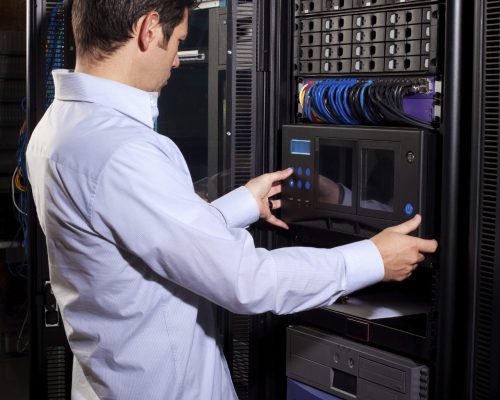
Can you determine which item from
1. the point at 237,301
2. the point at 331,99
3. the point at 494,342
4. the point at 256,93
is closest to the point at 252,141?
the point at 256,93

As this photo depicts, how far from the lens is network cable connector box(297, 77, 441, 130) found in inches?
58.8

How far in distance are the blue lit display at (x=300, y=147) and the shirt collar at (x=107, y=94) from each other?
0.42m

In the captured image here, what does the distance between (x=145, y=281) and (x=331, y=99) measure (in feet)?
1.98

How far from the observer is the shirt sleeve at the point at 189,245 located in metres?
1.26

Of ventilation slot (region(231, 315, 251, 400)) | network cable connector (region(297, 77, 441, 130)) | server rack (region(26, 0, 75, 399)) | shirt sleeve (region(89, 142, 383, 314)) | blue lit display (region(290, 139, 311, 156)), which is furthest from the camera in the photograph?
server rack (region(26, 0, 75, 399))

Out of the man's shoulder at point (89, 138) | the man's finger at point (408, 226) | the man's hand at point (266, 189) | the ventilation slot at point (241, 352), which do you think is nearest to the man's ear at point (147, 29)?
the man's shoulder at point (89, 138)

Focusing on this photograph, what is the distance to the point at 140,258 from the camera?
1.35m

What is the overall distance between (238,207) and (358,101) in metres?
0.37

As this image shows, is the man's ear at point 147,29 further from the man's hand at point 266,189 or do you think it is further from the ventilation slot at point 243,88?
the man's hand at point 266,189

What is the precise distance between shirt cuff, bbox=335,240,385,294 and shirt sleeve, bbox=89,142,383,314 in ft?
0.08

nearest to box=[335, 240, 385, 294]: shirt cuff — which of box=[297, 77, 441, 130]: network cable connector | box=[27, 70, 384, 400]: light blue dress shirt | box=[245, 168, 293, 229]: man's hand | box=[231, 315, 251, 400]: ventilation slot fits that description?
box=[27, 70, 384, 400]: light blue dress shirt

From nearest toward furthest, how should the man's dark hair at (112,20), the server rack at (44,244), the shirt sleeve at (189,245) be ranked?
the shirt sleeve at (189,245), the man's dark hair at (112,20), the server rack at (44,244)

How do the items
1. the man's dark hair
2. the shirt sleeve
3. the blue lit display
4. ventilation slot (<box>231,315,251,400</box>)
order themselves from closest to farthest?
the shirt sleeve → the man's dark hair → the blue lit display → ventilation slot (<box>231,315,251,400</box>)

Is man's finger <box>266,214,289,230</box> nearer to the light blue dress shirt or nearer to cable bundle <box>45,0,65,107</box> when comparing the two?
the light blue dress shirt
